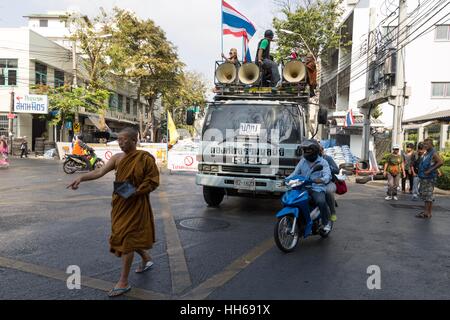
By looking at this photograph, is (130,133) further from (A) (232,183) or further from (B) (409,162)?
(B) (409,162)

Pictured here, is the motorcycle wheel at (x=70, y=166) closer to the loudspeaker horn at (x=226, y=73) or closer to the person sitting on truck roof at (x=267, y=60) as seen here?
the loudspeaker horn at (x=226, y=73)

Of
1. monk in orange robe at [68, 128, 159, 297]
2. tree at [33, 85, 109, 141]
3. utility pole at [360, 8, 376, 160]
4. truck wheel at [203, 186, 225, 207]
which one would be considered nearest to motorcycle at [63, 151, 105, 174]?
truck wheel at [203, 186, 225, 207]

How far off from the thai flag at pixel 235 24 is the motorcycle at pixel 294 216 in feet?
28.6

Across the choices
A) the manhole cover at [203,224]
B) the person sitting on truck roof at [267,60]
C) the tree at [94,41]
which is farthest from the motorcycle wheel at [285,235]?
the tree at [94,41]

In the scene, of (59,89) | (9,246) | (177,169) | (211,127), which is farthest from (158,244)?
(59,89)

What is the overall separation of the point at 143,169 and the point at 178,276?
1295mm

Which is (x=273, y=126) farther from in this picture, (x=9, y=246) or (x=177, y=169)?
(x=177, y=169)

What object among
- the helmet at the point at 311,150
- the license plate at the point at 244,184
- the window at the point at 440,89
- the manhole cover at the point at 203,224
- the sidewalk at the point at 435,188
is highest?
the window at the point at 440,89

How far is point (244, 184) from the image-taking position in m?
8.48

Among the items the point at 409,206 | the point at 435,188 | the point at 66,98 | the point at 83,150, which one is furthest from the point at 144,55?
the point at 409,206

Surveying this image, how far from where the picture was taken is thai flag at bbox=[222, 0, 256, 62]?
45.9 feet

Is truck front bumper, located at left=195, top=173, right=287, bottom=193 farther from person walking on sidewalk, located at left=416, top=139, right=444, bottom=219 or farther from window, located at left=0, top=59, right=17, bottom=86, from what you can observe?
window, located at left=0, top=59, right=17, bottom=86

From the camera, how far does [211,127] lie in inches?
356

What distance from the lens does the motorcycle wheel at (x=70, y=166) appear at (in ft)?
55.6
